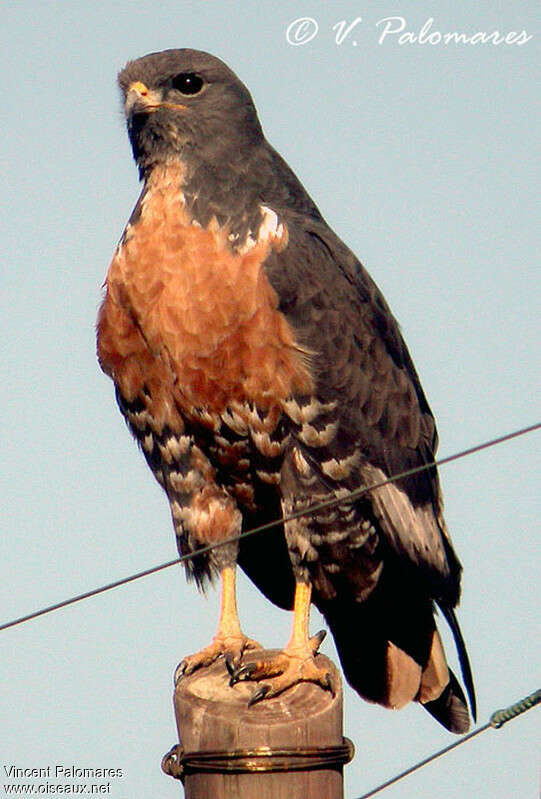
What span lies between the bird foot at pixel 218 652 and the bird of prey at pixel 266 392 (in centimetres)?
1

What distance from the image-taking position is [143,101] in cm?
596

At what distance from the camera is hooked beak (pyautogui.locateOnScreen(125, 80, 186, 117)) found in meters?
5.96

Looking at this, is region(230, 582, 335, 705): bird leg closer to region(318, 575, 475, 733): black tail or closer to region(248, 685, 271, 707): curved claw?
region(248, 685, 271, 707): curved claw

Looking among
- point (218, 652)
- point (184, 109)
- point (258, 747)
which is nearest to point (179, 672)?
point (218, 652)

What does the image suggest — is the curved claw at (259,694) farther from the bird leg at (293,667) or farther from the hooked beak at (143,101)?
the hooked beak at (143,101)

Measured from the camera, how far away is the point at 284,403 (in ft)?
18.6

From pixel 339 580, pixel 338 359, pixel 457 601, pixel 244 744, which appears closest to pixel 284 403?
pixel 338 359

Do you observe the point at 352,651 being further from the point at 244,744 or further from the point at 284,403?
the point at 244,744

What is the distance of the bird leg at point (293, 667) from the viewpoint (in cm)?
471

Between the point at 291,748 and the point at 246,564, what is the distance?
215cm

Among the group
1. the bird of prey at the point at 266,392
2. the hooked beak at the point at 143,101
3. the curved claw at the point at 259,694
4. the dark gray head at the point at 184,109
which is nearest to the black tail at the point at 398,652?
the bird of prey at the point at 266,392

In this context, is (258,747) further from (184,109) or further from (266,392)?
(184,109)

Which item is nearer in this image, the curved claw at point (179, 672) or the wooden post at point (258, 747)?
the wooden post at point (258, 747)

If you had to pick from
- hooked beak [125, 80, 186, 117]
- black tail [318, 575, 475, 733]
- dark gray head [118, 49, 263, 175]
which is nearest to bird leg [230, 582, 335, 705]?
black tail [318, 575, 475, 733]
